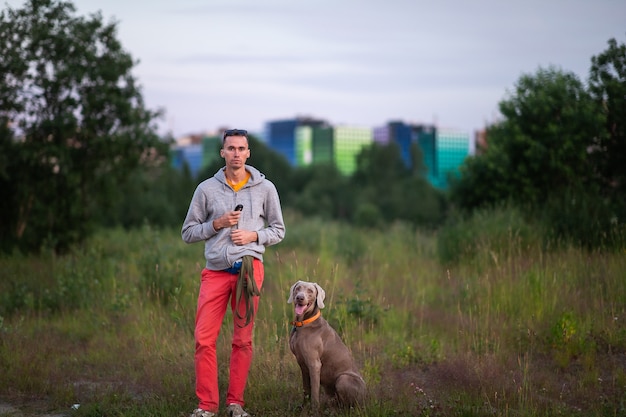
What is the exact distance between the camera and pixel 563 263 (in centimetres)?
1027

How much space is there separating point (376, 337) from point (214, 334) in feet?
10.8

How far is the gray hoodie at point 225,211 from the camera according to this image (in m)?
5.44

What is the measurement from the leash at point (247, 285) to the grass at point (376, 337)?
103cm

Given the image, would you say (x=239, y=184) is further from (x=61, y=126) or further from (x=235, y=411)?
(x=61, y=126)

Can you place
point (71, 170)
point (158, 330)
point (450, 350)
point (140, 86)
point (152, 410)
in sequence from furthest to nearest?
point (140, 86)
point (71, 170)
point (158, 330)
point (450, 350)
point (152, 410)

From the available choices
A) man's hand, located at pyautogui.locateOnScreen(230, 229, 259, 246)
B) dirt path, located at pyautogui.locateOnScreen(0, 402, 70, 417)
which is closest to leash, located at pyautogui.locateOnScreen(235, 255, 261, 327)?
man's hand, located at pyautogui.locateOnScreen(230, 229, 259, 246)

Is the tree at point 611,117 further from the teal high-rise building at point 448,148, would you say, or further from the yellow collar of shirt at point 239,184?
the teal high-rise building at point 448,148

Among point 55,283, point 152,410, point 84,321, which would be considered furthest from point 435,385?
point 55,283

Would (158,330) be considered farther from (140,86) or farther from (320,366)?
(140,86)

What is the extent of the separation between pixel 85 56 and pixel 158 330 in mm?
8675

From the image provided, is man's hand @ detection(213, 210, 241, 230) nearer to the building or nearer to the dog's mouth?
the dog's mouth

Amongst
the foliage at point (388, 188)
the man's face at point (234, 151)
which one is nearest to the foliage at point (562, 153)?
the man's face at point (234, 151)

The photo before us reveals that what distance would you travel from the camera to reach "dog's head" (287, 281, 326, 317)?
5395 millimetres

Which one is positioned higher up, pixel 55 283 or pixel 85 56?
pixel 85 56
